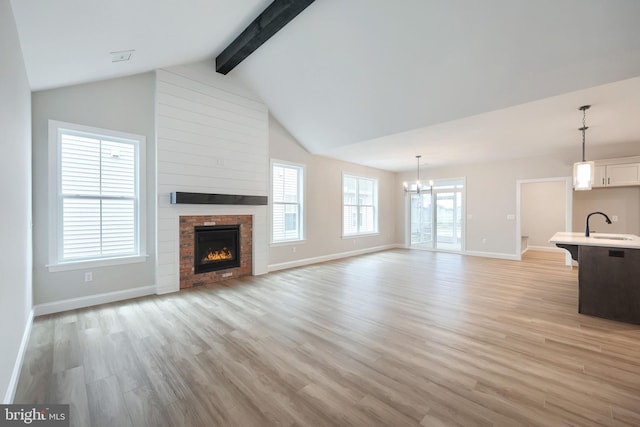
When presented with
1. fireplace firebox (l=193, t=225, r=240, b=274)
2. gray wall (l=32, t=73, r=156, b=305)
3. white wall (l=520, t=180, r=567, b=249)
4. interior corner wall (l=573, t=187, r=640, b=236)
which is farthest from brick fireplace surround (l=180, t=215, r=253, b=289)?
white wall (l=520, t=180, r=567, b=249)

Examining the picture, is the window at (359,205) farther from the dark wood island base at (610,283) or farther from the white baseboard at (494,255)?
the dark wood island base at (610,283)

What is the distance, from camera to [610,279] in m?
3.23

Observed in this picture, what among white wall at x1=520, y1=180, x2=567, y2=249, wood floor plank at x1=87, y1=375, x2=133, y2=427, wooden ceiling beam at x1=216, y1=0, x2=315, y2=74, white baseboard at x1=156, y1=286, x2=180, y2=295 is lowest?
wood floor plank at x1=87, y1=375, x2=133, y2=427

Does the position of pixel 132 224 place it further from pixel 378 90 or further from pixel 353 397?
pixel 378 90

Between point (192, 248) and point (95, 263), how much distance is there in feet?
Answer: 4.26

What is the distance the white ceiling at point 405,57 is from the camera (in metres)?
2.57

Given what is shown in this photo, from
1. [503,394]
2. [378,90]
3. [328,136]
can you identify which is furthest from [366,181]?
[503,394]

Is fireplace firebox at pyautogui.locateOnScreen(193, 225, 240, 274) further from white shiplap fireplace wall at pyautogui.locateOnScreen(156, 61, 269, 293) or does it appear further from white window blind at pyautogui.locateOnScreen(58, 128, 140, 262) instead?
white window blind at pyautogui.locateOnScreen(58, 128, 140, 262)

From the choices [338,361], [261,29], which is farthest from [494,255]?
[261,29]

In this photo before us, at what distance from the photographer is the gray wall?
333cm

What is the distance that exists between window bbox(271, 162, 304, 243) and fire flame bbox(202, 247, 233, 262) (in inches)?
41.4

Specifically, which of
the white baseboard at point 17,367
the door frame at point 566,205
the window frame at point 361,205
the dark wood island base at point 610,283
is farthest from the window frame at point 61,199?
the door frame at point 566,205

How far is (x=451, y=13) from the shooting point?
2885mm

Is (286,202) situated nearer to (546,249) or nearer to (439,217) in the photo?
(439,217)
